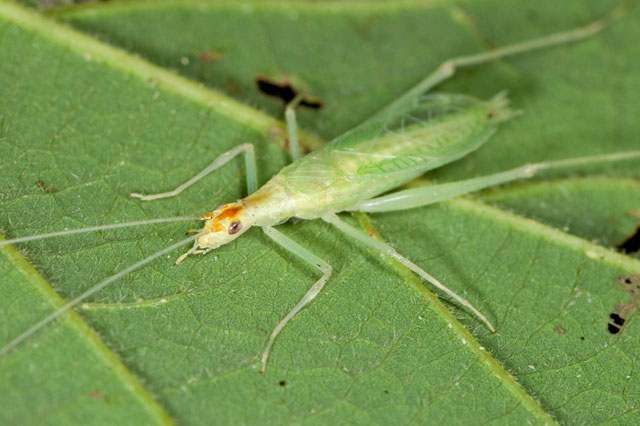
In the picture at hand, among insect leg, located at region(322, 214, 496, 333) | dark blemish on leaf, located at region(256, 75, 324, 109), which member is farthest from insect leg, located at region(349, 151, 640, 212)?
dark blemish on leaf, located at region(256, 75, 324, 109)

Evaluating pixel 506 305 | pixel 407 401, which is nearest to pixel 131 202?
pixel 407 401

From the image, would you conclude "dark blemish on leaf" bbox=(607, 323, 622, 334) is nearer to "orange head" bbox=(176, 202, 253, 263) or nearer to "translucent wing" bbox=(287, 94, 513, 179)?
"translucent wing" bbox=(287, 94, 513, 179)

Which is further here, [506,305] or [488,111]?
[488,111]

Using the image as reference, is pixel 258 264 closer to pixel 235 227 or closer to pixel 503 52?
pixel 235 227

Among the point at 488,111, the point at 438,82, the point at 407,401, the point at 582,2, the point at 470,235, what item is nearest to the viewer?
the point at 407,401

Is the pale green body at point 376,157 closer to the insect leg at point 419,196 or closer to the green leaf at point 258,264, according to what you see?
the insect leg at point 419,196

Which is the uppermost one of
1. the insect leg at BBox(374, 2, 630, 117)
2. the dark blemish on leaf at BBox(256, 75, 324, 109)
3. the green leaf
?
the insect leg at BBox(374, 2, 630, 117)

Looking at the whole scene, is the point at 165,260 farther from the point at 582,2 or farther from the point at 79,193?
the point at 582,2
